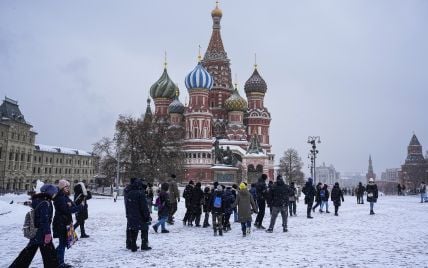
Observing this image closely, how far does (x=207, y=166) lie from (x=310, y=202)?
135ft

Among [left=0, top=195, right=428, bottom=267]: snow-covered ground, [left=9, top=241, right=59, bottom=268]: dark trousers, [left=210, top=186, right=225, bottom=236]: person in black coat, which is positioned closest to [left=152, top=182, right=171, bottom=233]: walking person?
[left=0, top=195, right=428, bottom=267]: snow-covered ground

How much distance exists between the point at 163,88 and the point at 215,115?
421 inches

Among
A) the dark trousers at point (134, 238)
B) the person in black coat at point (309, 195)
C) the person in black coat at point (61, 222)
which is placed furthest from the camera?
the person in black coat at point (309, 195)

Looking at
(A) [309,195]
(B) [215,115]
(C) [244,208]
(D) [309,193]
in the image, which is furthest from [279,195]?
(B) [215,115]

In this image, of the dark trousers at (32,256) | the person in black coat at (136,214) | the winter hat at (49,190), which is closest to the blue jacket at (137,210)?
the person in black coat at (136,214)

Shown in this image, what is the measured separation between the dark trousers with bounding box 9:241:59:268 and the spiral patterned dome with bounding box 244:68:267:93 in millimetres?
65275

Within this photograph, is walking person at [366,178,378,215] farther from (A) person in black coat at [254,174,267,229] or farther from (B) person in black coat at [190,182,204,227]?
(B) person in black coat at [190,182,204,227]

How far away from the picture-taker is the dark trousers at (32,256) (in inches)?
271

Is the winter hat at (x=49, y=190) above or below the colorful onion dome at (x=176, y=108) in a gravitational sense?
below

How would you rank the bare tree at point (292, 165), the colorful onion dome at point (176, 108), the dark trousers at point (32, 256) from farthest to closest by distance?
the bare tree at point (292, 165) → the colorful onion dome at point (176, 108) → the dark trousers at point (32, 256)

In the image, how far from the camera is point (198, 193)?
48.6ft

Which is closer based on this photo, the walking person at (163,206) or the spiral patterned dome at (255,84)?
the walking person at (163,206)

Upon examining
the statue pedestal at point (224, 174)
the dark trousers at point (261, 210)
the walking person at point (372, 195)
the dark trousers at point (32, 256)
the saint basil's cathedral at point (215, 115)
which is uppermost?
the saint basil's cathedral at point (215, 115)

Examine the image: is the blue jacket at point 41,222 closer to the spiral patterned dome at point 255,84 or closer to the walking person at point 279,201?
the walking person at point 279,201
